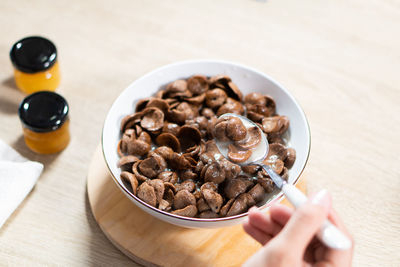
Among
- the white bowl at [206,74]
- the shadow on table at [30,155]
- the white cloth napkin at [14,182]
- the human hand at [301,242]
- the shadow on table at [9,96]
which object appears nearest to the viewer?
the human hand at [301,242]

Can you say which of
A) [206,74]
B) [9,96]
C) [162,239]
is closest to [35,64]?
[9,96]

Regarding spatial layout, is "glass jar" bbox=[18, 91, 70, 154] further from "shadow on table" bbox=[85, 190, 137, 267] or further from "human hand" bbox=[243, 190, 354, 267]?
"human hand" bbox=[243, 190, 354, 267]

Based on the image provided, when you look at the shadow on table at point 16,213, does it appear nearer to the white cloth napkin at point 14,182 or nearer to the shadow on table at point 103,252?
the white cloth napkin at point 14,182

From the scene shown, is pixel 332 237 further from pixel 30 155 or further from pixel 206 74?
pixel 30 155

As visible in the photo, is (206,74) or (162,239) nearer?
(162,239)

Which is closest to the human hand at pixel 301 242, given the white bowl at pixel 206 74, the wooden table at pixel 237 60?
the white bowl at pixel 206 74

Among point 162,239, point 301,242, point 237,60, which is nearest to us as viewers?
point 301,242

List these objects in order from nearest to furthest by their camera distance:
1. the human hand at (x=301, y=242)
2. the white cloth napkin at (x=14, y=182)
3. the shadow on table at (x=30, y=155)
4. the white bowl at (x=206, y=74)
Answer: the human hand at (x=301, y=242) < the white bowl at (x=206, y=74) < the white cloth napkin at (x=14, y=182) < the shadow on table at (x=30, y=155)
